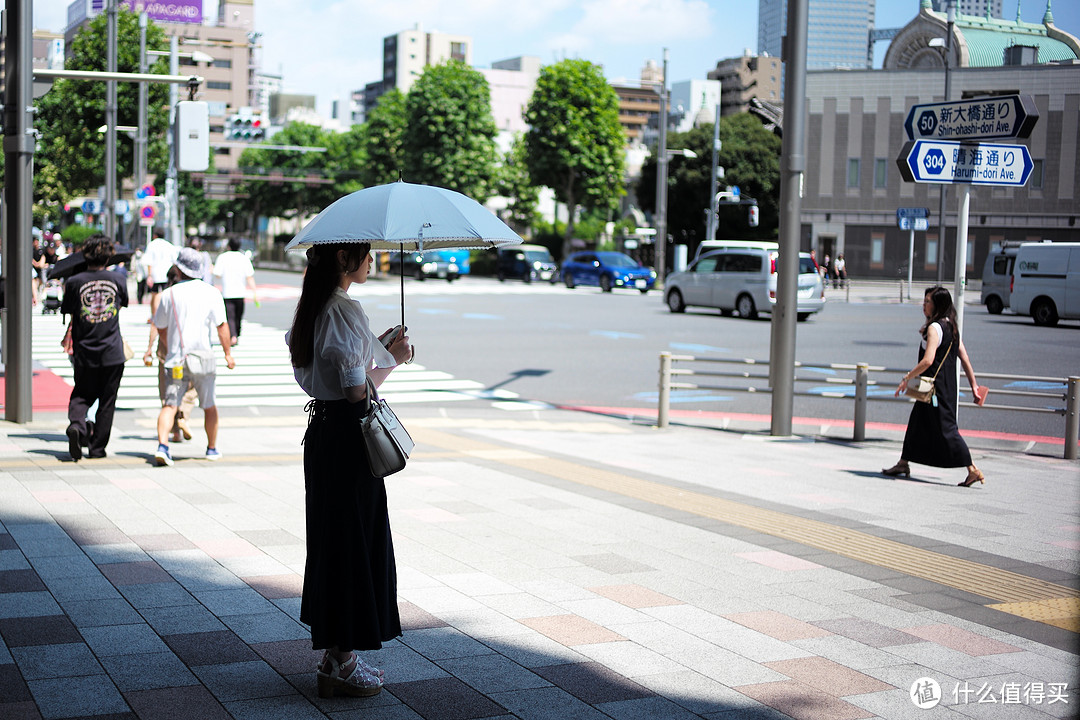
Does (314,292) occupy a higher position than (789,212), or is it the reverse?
(789,212)

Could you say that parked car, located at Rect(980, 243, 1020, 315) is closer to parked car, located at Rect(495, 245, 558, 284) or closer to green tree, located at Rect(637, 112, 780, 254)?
parked car, located at Rect(495, 245, 558, 284)

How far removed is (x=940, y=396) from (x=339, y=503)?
6108 mm

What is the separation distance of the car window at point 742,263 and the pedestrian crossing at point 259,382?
13622mm

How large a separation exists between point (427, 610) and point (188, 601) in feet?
3.62

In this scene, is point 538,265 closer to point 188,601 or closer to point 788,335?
point 788,335

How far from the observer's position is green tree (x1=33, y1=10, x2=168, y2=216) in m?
37.9

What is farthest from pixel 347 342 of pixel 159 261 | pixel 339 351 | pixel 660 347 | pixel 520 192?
pixel 520 192

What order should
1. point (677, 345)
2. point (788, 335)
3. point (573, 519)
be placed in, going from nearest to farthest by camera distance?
point (573, 519) → point (788, 335) → point (677, 345)

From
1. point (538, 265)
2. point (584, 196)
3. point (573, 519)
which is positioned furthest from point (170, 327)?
point (584, 196)

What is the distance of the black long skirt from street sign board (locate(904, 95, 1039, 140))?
281 inches

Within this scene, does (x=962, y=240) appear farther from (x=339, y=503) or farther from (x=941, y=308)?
(x=339, y=503)

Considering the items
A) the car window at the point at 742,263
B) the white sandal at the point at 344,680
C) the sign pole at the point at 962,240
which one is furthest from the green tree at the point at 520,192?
the white sandal at the point at 344,680

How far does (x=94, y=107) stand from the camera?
39969 millimetres

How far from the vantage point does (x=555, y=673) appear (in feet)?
14.2
